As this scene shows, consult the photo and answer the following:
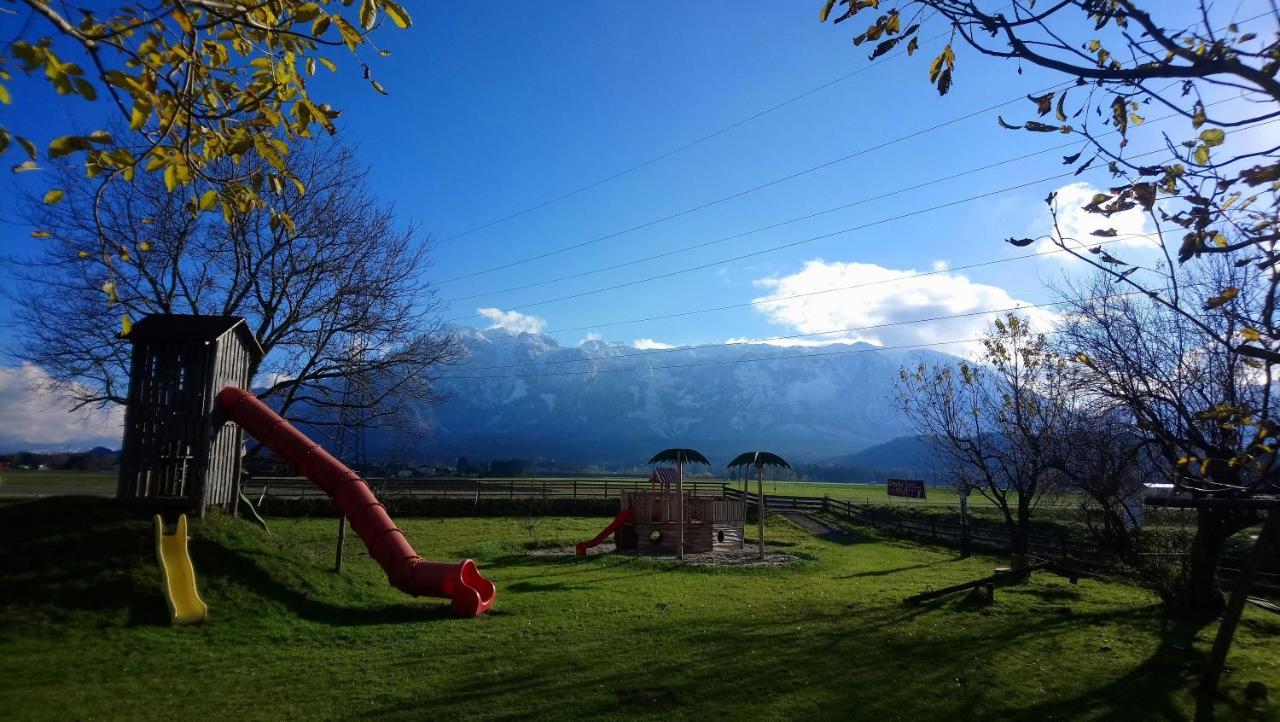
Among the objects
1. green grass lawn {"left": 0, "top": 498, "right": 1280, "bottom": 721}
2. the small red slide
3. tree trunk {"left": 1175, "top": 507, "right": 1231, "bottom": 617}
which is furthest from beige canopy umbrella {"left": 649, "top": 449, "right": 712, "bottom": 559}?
tree trunk {"left": 1175, "top": 507, "right": 1231, "bottom": 617}

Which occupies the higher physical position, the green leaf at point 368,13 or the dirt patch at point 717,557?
the green leaf at point 368,13

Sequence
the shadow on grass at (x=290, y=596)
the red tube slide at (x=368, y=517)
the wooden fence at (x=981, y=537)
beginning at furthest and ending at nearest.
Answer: the wooden fence at (x=981, y=537)
the red tube slide at (x=368, y=517)
the shadow on grass at (x=290, y=596)

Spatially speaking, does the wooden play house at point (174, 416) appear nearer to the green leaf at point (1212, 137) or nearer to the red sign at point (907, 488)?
the green leaf at point (1212, 137)

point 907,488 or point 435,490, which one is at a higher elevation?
point 907,488

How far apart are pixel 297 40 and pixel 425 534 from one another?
80.2 ft

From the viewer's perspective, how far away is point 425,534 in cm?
2678

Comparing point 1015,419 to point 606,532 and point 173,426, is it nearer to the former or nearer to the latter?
point 606,532

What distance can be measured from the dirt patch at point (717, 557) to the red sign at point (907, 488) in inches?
650

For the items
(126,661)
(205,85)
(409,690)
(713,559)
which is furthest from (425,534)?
(205,85)

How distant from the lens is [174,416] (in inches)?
537

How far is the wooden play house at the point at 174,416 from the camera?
1334 cm

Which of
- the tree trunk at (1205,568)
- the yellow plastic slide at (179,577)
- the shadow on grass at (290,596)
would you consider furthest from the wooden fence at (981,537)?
the yellow plastic slide at (179,577)

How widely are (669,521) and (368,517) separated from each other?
1217 cm

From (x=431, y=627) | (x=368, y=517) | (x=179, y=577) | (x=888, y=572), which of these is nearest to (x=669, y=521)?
(x=888, y=572)
